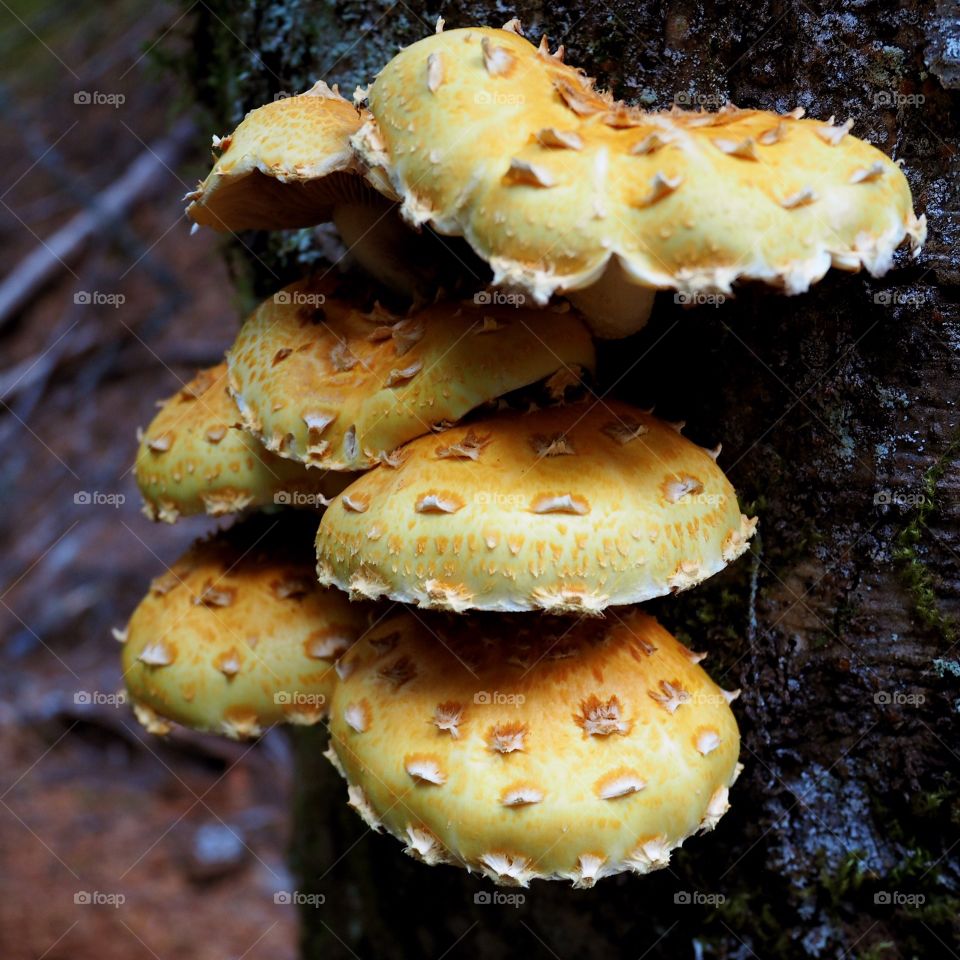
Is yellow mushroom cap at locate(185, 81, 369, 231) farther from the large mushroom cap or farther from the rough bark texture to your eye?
the rough bark texture

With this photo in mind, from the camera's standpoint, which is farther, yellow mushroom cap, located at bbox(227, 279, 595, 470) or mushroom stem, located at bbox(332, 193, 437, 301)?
mushroom stem, located at bbox(332, 193, 437, 301)

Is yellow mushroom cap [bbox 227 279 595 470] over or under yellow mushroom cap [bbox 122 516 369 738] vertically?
over

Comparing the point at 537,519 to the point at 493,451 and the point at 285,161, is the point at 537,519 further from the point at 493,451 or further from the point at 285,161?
the point at 285,161

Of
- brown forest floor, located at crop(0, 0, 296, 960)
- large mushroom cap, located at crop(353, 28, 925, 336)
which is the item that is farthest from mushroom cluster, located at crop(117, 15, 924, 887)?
brown forest floor, located at crop(0, 0, 296, 960)

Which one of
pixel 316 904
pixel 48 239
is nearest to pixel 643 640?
pixel 316 904

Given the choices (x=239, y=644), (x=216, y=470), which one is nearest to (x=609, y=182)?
(x=216, y=470)

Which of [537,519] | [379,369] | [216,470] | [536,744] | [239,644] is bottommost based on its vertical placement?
A: [536,744]
